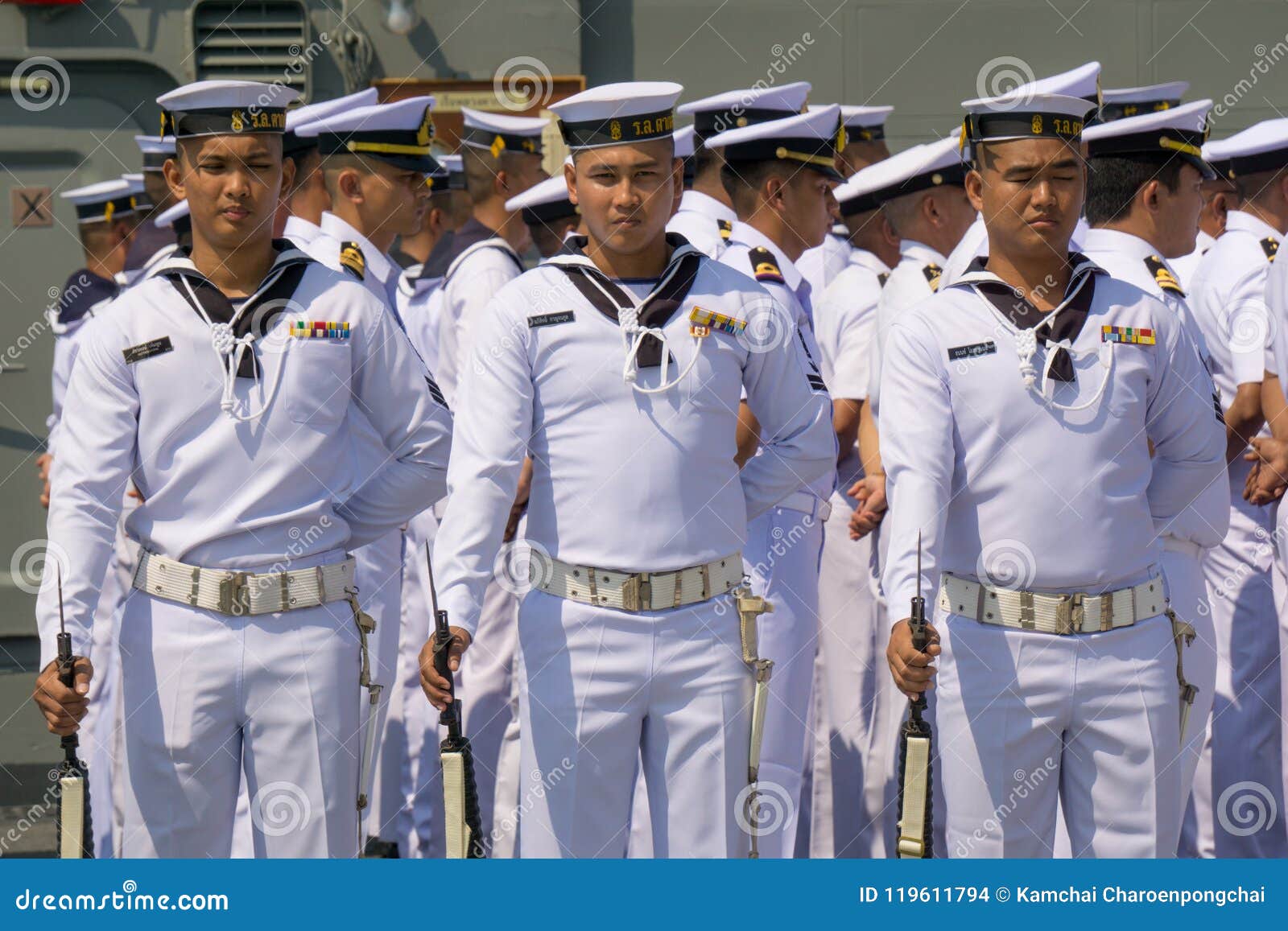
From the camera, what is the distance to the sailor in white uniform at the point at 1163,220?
4.71 m

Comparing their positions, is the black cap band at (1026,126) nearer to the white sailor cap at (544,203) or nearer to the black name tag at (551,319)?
the black name tag at (551,319)

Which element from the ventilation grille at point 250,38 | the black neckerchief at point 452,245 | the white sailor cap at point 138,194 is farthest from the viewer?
the ventilation grille at point 250,38

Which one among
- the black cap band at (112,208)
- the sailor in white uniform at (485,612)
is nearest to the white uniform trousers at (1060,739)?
the sailor in white uniform at (485,612)

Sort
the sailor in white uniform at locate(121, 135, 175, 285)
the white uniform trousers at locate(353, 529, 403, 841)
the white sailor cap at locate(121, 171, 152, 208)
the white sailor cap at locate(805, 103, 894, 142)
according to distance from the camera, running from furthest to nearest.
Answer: the white sailor cap at locate(121, 171, 152, 208)
the white sailor cap at locate(805, 103, 894, 142)
the sailor in white uniform at locate(121, 135, 175, 285)
the white uniform trousers at locate(353, 529, 403, 841)

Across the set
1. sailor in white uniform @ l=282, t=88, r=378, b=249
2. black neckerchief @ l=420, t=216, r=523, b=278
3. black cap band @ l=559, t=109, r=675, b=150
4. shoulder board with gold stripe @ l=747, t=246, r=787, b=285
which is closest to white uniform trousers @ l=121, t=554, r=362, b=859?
black cap band @ l=559, t=109, r=675, b=150

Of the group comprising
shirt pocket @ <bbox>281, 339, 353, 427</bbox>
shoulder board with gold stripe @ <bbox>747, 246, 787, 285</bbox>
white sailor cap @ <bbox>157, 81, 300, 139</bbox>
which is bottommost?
shirt pocket @ <bbox>281, 339, 353, 427</bbox>

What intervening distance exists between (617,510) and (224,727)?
927mm

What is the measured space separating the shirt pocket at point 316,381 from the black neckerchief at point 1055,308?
1319mm

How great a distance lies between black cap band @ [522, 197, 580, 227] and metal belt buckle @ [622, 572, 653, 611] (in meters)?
2.79

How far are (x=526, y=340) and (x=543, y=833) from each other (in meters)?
1.03

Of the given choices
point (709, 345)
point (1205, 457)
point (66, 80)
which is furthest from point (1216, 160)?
point (66, 80)

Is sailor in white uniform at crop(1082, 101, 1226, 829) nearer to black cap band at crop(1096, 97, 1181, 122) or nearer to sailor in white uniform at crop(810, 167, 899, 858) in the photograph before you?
sailor in white uniform at crop(810, 167, 899, 858)

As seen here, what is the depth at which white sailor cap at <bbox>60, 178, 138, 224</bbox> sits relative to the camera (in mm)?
7840
